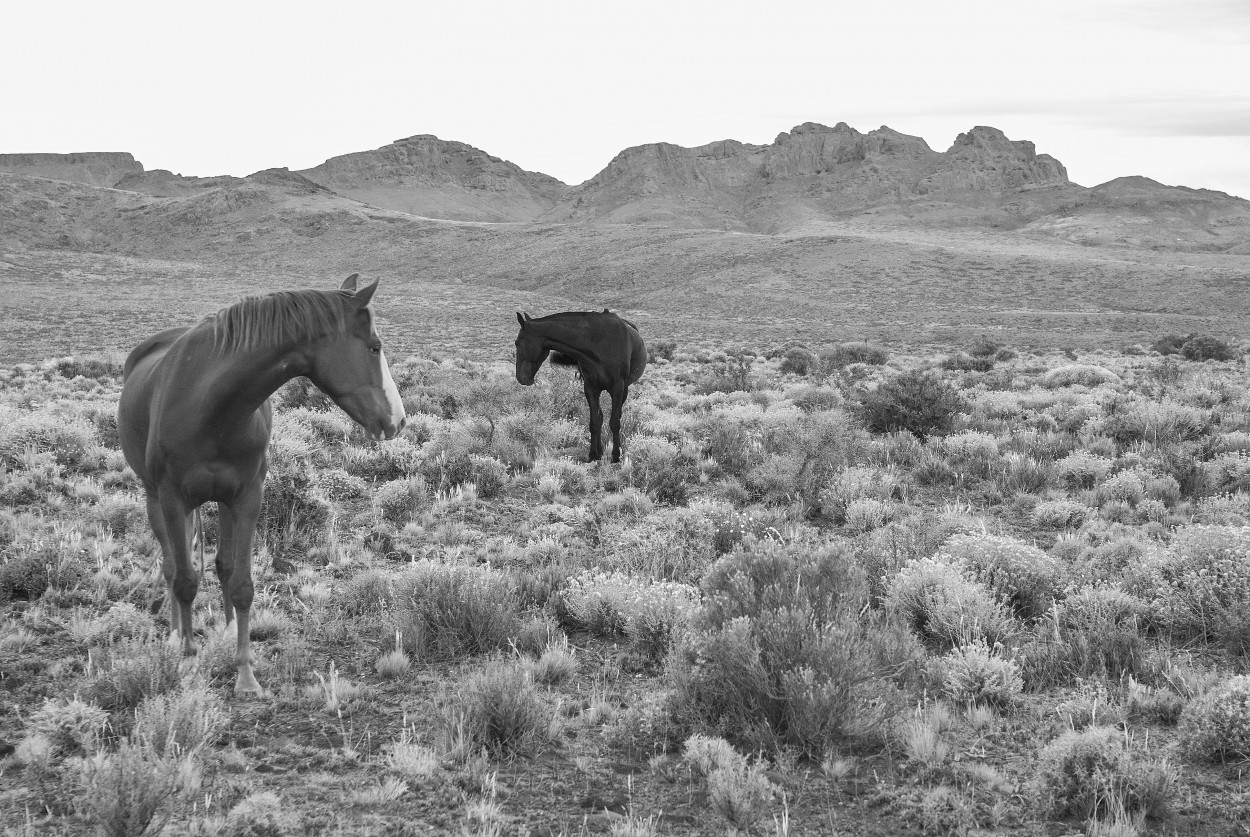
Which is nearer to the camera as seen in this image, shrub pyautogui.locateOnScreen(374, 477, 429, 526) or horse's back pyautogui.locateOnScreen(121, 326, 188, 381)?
horse's back pyautogui.locateOnScreen(121, 326, 188, 381)

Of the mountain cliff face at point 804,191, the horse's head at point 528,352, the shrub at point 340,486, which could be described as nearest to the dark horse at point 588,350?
the horse's head at point 528,352

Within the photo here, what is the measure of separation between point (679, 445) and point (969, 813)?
850cm

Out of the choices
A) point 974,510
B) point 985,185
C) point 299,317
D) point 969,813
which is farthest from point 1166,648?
point 985,185

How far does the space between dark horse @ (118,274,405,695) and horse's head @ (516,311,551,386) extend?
23.1 ft

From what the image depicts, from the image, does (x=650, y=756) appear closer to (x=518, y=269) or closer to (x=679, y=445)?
(x=679, y=445)

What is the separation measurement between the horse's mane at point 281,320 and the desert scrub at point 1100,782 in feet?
12.8

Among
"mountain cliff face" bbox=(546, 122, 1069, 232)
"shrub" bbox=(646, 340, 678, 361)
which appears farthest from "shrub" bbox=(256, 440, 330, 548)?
"mountain cliff face" bbox=(546, 122, 1069, 232)

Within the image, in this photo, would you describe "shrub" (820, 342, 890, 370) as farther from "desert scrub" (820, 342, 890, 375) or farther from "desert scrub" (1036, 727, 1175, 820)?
"desert scrub" (1036, 727, 1175, 820)

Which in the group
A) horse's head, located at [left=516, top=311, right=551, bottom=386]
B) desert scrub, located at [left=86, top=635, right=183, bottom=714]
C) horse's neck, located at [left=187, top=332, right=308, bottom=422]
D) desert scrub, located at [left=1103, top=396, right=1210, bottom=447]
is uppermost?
horse's neck, located at [left=187, top=332, right=308, bottom=422]

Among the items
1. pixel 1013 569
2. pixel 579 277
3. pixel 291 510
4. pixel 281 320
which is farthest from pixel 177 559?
pixel 579 277

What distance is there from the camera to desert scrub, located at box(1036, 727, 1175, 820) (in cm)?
356

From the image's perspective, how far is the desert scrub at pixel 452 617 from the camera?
5.37m

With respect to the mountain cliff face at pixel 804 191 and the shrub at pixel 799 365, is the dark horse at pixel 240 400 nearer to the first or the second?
the shrub at pixel 799 365

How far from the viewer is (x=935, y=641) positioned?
218 inches
